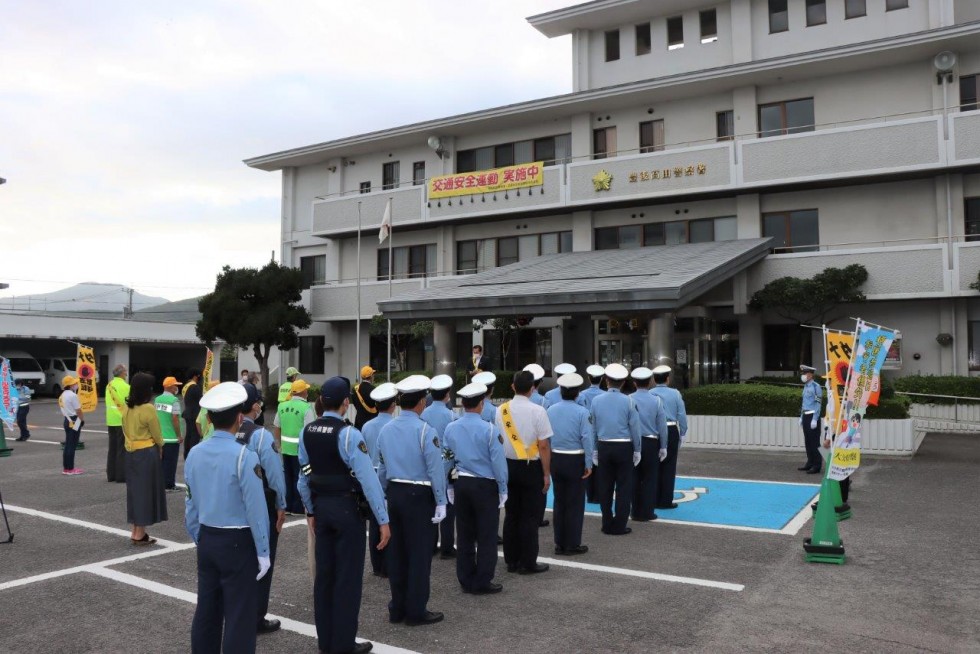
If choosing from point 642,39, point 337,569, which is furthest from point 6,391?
point 642,39

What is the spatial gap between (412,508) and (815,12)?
24.8 metres

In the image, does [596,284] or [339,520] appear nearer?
[339,520]

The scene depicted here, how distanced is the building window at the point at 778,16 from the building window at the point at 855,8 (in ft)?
5.97

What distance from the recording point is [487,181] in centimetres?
2694

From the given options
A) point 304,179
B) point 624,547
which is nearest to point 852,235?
point 624,547

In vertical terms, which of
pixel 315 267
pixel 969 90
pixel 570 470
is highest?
pixel 969 90

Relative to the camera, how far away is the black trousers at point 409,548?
585 centimetres

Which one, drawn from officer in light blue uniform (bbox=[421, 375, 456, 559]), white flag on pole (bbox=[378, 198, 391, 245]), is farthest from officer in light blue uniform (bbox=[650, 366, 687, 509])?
white flag on pole (bbox=[378, 198, 391, 245])

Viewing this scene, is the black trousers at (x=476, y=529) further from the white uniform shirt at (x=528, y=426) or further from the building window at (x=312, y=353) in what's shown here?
the building window at (x=312, y=353)

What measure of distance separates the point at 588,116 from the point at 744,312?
9394 millimetres

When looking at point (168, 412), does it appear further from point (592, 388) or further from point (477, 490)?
point (477, 490)

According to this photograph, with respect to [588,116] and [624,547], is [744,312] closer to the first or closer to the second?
[588,116]

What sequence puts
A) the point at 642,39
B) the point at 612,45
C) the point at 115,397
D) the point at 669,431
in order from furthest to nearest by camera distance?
the point at 612,45, the point at 642,39, the point at 115,397, the point at 669,431

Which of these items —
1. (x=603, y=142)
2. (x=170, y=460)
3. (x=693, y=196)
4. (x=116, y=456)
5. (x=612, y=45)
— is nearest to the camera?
(x=170, y=460)
